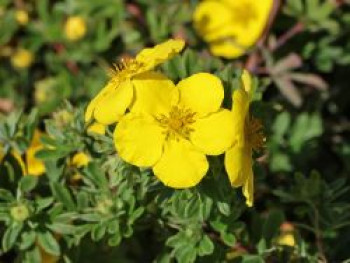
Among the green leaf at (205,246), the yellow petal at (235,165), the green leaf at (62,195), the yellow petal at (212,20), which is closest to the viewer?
the yellow petal at (235,165)

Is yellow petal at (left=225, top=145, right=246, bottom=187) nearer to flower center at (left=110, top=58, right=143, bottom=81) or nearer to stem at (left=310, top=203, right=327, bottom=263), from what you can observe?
flower center at (left=110, top=58, right=143, bottom=81)

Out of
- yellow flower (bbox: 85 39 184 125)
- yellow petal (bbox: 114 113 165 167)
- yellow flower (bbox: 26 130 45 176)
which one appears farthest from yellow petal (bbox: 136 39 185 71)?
yellow flower (bbox: 26 130 45 176)

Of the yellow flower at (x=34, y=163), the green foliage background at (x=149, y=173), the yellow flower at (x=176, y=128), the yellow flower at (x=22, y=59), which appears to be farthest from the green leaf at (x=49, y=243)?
the yellow flower at (x=22, y=59)

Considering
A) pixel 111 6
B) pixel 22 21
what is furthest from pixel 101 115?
pixel 22 21

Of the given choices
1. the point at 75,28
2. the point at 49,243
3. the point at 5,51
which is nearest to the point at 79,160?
the point at 49,243

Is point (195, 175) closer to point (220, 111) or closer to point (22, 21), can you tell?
point (220, 111)

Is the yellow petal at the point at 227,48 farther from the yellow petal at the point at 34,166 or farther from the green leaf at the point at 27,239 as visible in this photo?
the green leaf at the point at 27,239
